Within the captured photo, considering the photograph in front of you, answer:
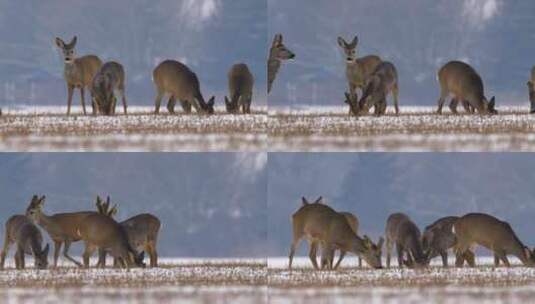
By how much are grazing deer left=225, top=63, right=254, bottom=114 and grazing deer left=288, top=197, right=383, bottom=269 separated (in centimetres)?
84

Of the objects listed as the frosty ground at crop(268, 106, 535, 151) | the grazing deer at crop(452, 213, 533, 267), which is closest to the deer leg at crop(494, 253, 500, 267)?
the grazing deer at crop(452, 213, 533, 267)

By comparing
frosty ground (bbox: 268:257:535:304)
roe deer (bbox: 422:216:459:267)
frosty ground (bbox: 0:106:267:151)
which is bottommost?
frosty ground (bbox: 268:257:535:304)

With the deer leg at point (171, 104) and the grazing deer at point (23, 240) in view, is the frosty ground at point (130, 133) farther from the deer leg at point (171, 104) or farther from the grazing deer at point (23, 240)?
the grazing deer at point (23, 240)

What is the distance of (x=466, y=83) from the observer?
1048 cm

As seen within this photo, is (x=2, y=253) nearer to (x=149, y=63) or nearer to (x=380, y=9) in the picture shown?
(x=149, y=63)

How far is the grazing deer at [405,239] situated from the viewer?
33.7ft

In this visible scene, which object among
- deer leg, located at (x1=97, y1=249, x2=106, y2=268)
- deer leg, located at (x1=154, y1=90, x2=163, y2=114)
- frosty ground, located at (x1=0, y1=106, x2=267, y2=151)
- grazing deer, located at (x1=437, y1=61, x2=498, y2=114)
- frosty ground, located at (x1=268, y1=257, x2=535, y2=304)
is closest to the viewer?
frosty ground, located at (x1=268, y1=257, x2=535, y2=304)

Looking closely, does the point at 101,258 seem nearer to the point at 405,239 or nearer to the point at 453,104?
the point at 405,239

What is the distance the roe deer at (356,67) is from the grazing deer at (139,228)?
1696 millimetres

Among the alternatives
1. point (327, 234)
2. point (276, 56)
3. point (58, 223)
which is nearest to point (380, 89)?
point (276, 56)

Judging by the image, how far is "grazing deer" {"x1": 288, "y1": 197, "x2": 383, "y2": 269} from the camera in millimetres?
10203

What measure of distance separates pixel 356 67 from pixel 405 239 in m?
1.29

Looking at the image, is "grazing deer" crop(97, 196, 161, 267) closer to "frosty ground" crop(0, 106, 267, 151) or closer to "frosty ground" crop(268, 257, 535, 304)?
"frosty ground" crop(0, 106, 267, 151)

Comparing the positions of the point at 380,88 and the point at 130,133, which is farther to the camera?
the point at 380,88
